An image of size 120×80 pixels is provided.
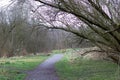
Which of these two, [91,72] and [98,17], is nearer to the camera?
[98,17]

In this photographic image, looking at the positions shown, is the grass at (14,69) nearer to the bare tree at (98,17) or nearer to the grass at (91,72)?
the grass at (91,72)

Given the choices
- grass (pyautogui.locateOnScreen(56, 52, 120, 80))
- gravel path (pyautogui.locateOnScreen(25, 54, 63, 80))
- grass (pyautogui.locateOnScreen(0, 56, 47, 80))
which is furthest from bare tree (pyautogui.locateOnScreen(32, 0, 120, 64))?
grass (pyautogui.locateOnScreen(0, 56, 47, 80))

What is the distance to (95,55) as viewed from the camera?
36.1m

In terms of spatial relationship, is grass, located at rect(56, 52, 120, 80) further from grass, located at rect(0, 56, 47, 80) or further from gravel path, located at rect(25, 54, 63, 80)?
grass, located at rect(0, 56, 47, 80)

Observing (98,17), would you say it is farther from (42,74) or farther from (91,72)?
(42,74)

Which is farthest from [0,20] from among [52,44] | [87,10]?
[87,10]

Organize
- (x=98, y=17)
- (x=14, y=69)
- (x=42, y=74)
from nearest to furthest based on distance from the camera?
1. (x=98, y=17)
2. (x=42, y=74)
3. (x=14, y=69)

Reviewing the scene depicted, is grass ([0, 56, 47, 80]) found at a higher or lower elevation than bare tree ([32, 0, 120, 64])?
lower

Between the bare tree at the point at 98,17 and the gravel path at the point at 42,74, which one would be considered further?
the gravel path at the point at 42,74

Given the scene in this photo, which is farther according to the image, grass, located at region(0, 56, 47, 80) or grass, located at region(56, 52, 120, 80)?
grass, located at region(0, 56, 47, 80)

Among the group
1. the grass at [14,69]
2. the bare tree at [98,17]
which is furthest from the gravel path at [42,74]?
the bare tree at [98,17]

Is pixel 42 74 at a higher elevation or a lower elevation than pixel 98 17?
lower


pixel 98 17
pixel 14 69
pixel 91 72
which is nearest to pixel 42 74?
pixel 91 72

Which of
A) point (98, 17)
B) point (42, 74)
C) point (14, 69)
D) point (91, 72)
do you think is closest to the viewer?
point (98, 17)
